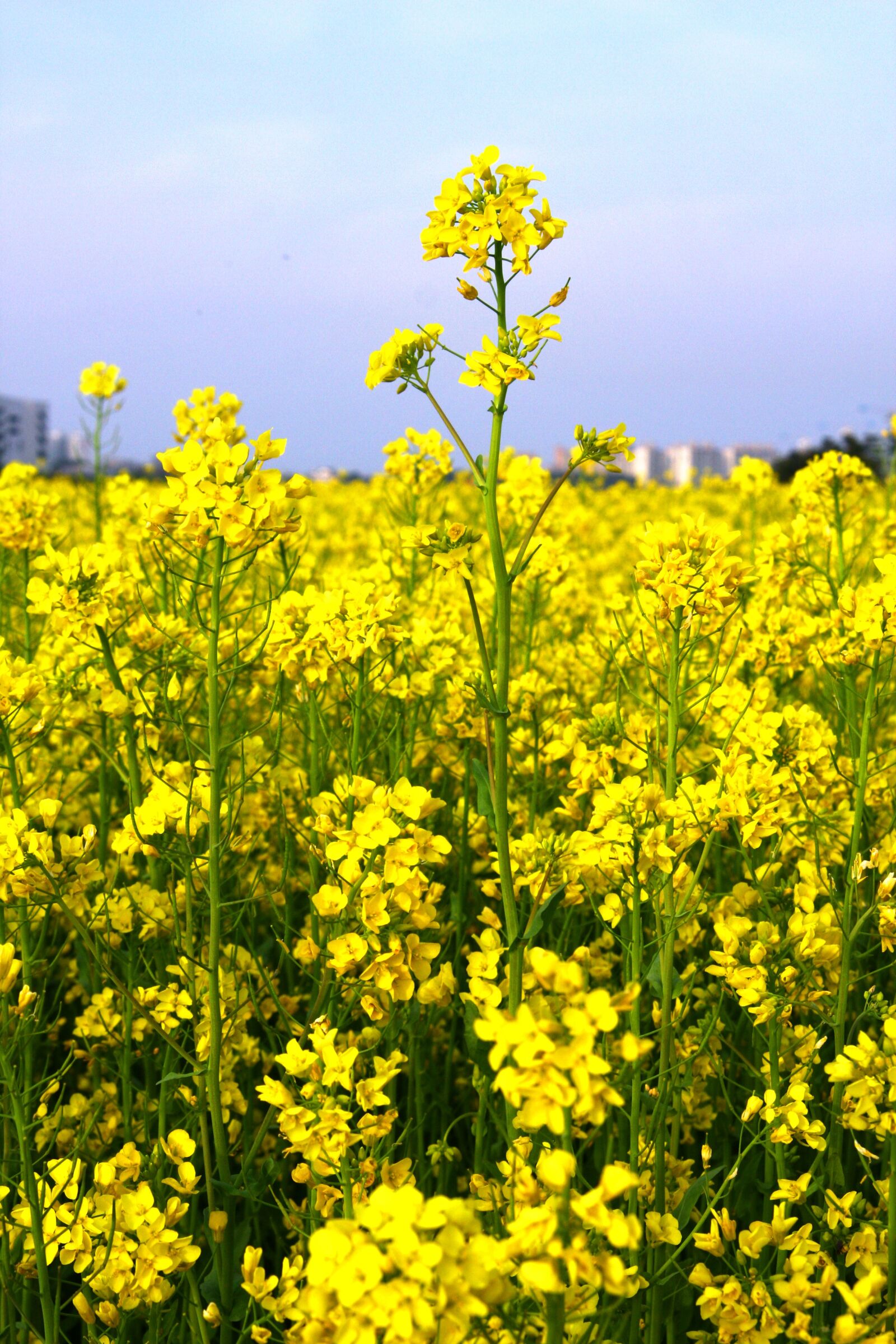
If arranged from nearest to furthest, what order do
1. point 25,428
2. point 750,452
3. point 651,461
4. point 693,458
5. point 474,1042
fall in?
point 474,1042
point 750,452
point 693,458
point 651,461
point 25,428

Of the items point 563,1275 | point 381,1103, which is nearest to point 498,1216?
point 381,1103

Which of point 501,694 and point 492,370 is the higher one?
point 492,370

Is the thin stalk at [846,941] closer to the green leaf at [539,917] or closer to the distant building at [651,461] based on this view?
the green leaf at [539,917]

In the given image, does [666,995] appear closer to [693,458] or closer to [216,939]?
[216,939]

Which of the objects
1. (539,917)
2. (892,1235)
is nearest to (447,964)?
(539,917)

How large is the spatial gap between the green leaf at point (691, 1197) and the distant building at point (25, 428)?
286 feet

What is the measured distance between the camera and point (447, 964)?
175 centimetres

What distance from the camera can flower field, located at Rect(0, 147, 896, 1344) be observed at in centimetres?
130

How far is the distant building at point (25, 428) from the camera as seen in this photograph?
276ft

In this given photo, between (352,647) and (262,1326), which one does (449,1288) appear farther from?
(352,647)

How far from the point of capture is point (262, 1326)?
62.0 inches

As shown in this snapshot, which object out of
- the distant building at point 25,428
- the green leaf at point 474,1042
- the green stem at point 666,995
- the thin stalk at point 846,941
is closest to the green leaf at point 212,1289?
the green leaf at point 474,1042

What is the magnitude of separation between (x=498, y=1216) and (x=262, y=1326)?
1.42 feet

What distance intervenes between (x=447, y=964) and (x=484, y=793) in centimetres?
36
